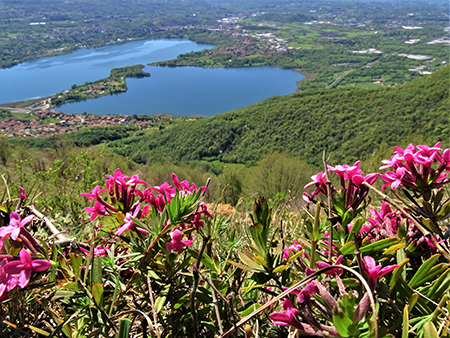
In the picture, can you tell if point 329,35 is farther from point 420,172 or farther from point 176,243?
point 176,243

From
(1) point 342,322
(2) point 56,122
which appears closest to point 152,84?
(2) point 56,122

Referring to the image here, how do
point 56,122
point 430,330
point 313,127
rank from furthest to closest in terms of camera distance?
point 56,122 → point 313,127 → point 430,330

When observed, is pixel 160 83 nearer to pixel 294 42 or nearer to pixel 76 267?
pixel 294 42

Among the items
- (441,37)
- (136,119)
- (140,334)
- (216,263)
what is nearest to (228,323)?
(216,263)

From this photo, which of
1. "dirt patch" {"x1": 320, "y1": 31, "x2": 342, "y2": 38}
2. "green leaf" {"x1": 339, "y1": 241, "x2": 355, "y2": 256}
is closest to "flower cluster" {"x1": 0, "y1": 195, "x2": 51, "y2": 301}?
"green leaf" {"x1": 339, "y1": 241, "x2": 355, "y2": 256}

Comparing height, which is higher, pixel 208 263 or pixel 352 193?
pixel 352 193

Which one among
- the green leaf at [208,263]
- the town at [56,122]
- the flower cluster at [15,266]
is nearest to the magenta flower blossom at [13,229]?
the flower cluster at [15,266]

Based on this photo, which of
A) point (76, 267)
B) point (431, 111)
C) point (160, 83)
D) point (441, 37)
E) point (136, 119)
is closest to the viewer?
point (76, 267)
